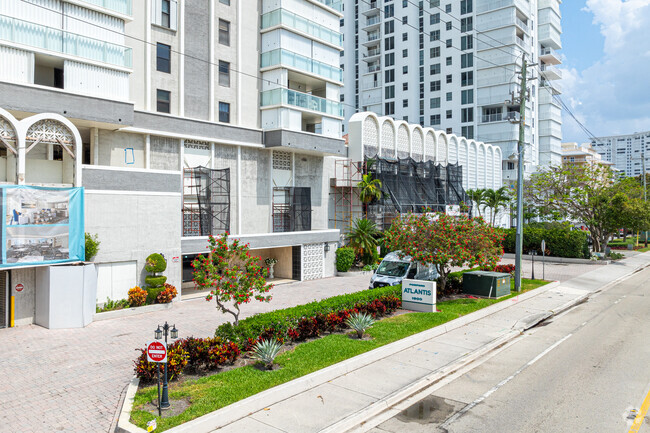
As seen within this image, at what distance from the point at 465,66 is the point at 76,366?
6516 centimetres

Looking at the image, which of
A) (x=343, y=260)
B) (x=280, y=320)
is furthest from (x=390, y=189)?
(x=280, y=320)

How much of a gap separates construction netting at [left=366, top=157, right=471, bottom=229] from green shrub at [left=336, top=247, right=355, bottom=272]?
4379mm

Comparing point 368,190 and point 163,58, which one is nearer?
point 163,58

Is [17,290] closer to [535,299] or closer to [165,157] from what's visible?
[165,157]

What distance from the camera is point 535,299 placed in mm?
22828

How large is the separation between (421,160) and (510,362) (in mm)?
30405

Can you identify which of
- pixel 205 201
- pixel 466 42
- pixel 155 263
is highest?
pixel 466 42

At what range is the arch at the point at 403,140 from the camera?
3919 centimetres

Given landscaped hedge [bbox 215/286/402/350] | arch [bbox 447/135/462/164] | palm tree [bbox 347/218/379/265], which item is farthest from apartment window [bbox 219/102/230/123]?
arch [bbox 447/135/462/164]

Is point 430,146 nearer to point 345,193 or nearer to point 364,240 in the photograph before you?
point 345,193

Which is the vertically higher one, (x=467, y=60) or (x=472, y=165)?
(x=467, y=60)

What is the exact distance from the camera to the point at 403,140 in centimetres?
3981

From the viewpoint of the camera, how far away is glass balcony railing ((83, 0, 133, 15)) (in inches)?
770

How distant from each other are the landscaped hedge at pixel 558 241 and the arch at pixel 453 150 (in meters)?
9.19
